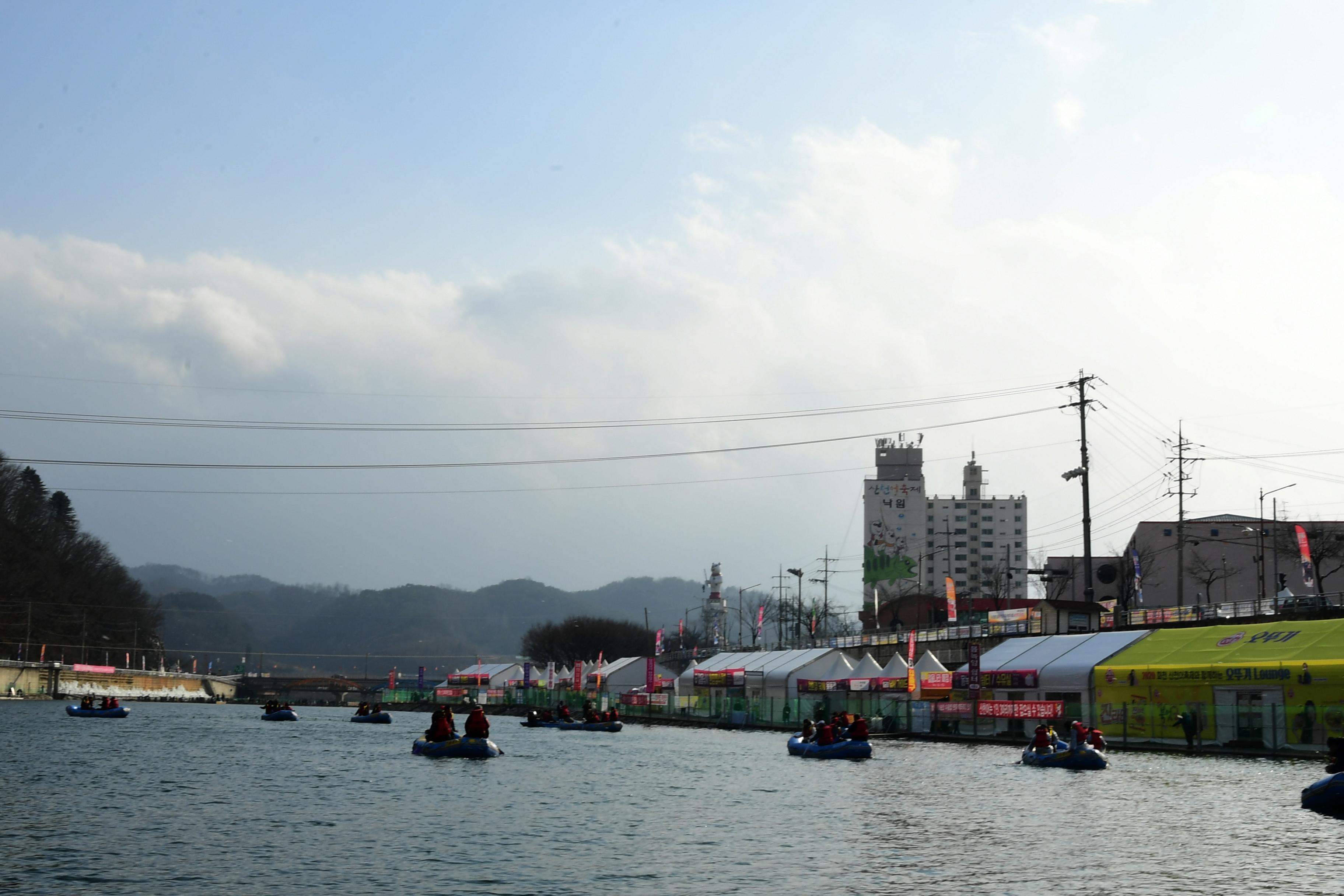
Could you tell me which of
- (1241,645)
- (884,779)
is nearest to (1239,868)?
(884,779)

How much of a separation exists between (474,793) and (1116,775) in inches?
802

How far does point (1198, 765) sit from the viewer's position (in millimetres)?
44844

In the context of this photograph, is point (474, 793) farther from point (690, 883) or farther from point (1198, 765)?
point (1198, 765)

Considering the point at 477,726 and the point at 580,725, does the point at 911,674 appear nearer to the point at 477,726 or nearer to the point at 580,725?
the point at 580,725

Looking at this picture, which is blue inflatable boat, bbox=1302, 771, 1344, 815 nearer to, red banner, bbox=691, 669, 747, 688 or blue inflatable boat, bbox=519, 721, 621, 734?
blue inflatable boat, bbox=519, 721, 621, 734

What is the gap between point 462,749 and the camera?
49.6 metres

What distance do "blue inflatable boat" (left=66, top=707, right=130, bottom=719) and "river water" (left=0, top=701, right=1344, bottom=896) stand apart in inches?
1660

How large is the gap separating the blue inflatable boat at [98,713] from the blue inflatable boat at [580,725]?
1123 inches

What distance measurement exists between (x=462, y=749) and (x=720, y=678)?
1900 inches

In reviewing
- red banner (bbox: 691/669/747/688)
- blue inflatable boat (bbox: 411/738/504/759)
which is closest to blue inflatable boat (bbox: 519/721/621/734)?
red banner (bbox: 691/669/747/688)

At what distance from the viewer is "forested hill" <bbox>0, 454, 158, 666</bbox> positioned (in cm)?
15675

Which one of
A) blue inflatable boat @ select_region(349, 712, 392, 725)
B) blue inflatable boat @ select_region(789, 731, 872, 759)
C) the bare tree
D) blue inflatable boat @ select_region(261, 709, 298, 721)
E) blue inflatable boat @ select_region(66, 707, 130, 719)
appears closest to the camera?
blue inflatable boat @ select_region(789, 731, 872, 759)

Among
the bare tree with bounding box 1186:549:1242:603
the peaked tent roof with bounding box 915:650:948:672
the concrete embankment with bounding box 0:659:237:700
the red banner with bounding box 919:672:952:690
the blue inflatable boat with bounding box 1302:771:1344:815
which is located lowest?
the concrete embankment with bounding box 0:659:237:700

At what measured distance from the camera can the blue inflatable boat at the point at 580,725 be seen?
79125mm
